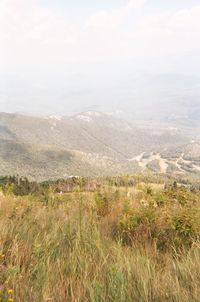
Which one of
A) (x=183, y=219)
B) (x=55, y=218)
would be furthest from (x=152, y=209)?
(x=55, y=218)

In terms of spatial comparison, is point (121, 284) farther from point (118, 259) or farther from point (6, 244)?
point (6, 244)

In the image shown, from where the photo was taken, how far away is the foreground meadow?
198 centimetres

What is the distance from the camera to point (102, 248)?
9.12 feet

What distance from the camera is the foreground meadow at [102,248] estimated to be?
1978mm

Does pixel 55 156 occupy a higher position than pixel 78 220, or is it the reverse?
pixel 78 220

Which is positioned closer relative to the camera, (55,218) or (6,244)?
(6,244)

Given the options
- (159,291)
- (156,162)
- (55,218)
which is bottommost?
(156,162)

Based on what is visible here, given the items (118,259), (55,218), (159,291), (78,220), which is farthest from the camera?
(55,218)

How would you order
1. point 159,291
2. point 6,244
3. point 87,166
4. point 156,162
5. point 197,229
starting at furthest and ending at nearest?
point 156,162
point 87,166
point 197,229
point 6,244
point 159,291

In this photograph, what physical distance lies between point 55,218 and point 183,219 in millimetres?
1454

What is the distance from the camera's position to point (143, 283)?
200 centimetres

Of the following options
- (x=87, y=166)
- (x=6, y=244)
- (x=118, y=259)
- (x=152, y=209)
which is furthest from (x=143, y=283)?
(x=87, y=166)

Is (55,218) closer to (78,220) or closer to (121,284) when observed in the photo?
(78,220)

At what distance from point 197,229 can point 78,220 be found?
124 cm
